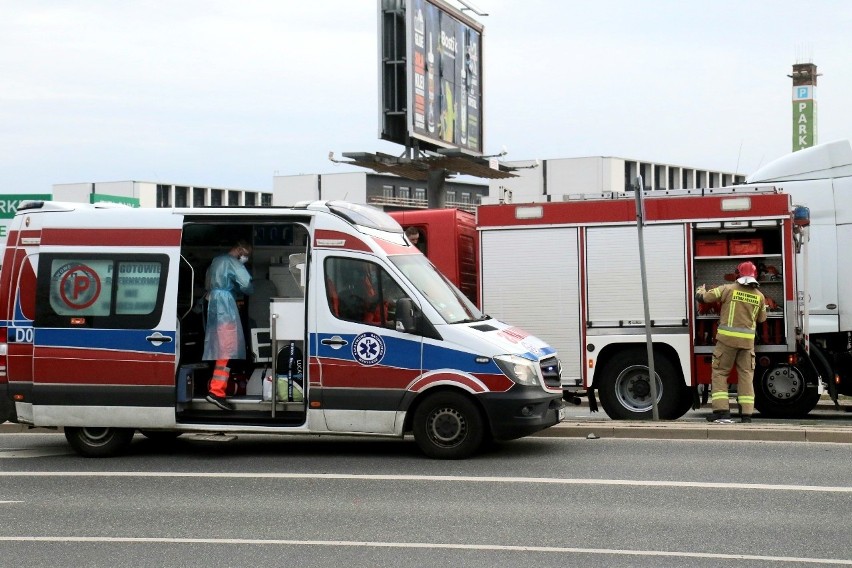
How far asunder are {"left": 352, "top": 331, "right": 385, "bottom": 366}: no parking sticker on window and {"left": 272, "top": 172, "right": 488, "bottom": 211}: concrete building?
61.1 m

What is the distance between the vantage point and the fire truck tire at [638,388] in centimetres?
1450

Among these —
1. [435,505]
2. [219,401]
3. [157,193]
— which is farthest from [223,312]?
[157,193]

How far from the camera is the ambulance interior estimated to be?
11.9 meters

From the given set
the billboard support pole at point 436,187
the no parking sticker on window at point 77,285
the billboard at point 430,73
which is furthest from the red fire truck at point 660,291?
the billboard support pole at point 436,187

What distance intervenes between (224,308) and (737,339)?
5713mm

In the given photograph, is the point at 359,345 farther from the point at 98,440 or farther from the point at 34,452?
the point at 34,452

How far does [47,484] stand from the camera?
10570 mm

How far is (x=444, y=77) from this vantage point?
116ft

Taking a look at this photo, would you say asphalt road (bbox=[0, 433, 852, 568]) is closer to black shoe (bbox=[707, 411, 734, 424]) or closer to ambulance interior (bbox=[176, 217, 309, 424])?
ambulance interior (bbox=[176, 217, 309, 424])

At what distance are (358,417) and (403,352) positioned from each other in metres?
0.76

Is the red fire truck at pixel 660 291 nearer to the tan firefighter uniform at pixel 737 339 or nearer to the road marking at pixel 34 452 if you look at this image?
the tan firefighter uniform at pixel 737 339

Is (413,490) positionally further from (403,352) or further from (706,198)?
(706,198)

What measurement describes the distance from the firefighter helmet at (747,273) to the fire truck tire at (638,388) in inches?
58.8

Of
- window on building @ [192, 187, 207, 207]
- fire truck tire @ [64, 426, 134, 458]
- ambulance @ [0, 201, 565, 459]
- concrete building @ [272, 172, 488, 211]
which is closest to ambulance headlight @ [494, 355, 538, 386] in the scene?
ambulance @ [0, 201, 565, 459]
